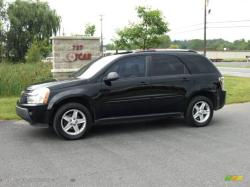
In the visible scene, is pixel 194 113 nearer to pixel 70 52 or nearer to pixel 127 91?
pixel 127 91

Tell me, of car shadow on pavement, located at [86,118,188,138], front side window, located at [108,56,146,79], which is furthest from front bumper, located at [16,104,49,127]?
front side window, located at [108,56,146,79]

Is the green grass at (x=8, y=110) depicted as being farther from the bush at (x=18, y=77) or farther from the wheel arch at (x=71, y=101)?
the wheel arch at (x=71, y=101)

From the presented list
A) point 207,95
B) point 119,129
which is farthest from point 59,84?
point 207,95

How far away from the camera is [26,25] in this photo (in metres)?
44.1

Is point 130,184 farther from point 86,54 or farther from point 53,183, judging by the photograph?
point 86,54

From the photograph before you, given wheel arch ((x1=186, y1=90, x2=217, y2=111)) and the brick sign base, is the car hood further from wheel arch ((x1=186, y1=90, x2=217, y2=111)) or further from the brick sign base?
the brick sign base

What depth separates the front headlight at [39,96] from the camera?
7059 mm

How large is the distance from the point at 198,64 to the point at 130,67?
165cm

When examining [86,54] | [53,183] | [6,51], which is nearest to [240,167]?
[53,183]

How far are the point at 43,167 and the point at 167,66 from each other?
12.2ft

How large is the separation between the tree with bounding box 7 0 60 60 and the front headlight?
124ft

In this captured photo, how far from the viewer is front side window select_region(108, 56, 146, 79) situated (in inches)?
302

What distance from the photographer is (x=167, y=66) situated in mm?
8133

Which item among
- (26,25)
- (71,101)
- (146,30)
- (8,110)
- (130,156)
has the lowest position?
(130,156)
